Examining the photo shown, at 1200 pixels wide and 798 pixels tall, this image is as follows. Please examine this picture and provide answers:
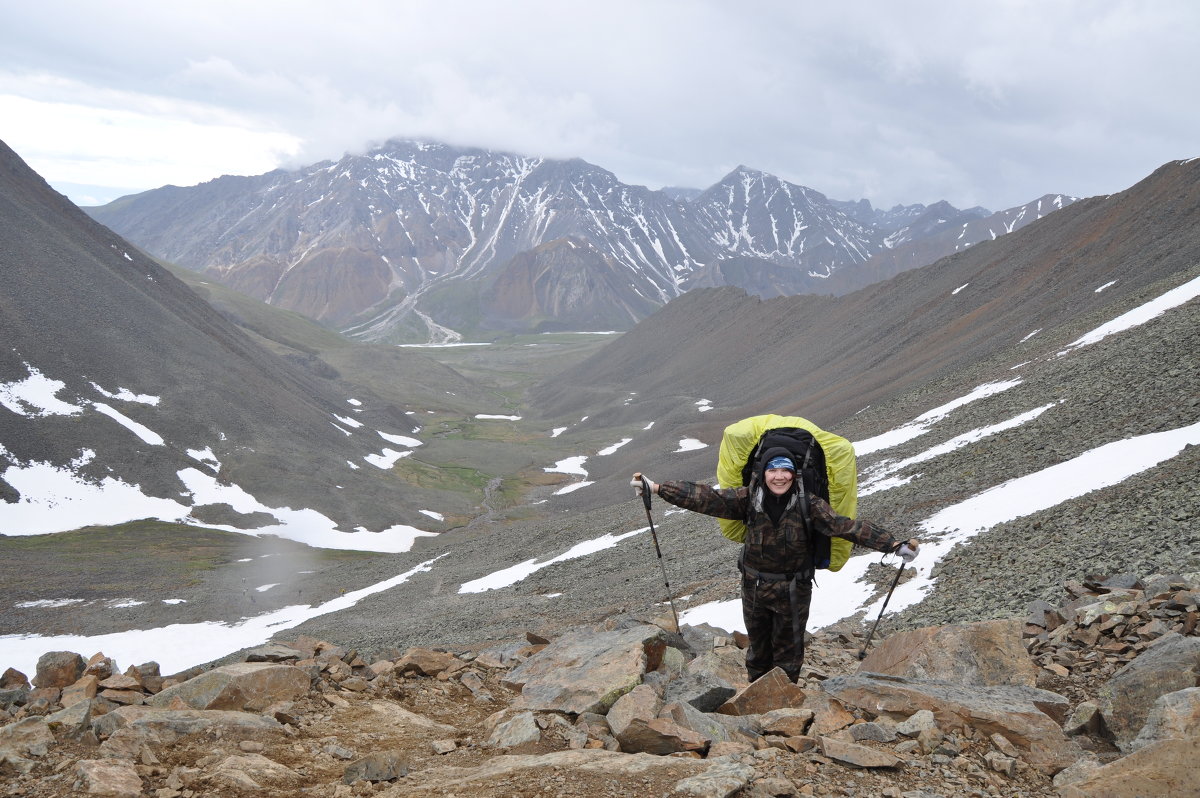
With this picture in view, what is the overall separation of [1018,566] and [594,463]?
80418 mm

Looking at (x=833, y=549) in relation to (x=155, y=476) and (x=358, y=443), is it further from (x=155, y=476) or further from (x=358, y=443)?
(x=358, y=443)

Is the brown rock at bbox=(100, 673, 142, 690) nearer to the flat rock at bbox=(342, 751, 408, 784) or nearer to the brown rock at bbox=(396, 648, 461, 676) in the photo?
the brown rock at bbox=(396, 648, 461, 676)

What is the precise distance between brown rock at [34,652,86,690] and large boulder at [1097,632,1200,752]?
43.0 feet

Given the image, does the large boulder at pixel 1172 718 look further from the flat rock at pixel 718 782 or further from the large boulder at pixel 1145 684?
the flat rock at pixel 718 782

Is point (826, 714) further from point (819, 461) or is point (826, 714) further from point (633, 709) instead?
point (819, 461)

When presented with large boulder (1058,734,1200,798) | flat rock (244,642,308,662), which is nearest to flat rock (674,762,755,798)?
large boulder (1058,734,1200,798)

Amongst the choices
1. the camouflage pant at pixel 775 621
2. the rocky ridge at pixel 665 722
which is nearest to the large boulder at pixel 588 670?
the rocky ridge at pixel 665 722

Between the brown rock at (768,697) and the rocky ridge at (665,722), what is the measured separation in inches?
0.6

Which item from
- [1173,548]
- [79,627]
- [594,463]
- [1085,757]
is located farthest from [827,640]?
[594,463]

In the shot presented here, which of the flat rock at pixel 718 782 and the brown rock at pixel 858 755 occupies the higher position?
the flat rock at pixel 718 782

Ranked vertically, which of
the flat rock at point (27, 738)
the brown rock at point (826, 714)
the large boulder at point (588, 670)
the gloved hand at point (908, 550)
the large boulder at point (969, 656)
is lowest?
the large boulder at point (969, 656)

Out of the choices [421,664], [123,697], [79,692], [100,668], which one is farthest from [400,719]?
[100,668]

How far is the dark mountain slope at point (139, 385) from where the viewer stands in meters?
67.8

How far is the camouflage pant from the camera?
28.9 ft
